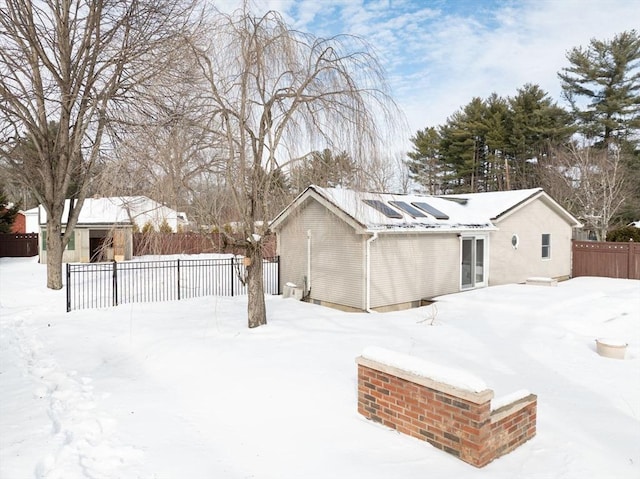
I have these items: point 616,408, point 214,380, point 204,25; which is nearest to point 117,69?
point 204,25

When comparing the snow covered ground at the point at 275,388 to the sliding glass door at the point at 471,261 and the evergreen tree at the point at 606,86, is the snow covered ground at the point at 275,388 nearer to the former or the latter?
the sliding glass door at the point at 471,261

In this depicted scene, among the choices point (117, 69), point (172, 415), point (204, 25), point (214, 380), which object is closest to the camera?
point (172, 415)

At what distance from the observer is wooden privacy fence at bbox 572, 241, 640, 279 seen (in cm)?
1636

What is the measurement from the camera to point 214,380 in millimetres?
5727

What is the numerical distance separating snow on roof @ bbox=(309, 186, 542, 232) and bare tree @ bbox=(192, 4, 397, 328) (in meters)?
1.11

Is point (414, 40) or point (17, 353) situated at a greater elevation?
point (414, 40)

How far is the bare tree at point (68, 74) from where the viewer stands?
42.6 feet

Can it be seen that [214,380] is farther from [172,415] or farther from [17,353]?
[17,353]

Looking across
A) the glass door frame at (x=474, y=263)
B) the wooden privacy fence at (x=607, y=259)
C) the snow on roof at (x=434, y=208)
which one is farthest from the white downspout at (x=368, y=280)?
the wooden privacy fence at (x=607, y=259)

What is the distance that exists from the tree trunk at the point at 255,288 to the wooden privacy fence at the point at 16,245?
2378 centimetres

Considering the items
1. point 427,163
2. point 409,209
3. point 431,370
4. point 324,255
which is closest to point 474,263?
point 409,209

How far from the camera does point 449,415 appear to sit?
149 inches

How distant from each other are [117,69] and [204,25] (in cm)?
739

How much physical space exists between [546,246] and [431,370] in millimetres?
14552
